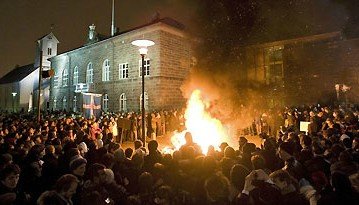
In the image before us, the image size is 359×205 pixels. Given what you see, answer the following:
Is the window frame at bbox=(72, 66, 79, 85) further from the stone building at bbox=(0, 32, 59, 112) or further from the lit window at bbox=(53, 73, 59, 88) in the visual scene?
the stone building at bbox=(0, 32, 59, 112)

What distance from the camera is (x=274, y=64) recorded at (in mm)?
25656

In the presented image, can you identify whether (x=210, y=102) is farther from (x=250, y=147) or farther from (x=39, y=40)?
(x=39, y=40)

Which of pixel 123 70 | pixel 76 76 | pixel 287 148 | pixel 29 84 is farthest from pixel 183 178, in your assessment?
pixel 29 84

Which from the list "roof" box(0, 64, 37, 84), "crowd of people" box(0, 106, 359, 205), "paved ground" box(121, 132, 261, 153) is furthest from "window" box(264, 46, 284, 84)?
"roof" box(0, 64, 37, 84)

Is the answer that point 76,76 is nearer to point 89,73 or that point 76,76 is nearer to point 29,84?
point 89,73

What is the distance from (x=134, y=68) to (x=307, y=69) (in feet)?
53.9

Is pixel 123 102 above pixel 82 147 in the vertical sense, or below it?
above

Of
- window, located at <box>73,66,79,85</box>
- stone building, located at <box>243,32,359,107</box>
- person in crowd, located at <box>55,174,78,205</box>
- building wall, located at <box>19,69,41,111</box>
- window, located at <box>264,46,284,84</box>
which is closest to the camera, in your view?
person in crowd, located at <box>55,174,78,205</box>

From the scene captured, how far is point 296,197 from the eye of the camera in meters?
3.52

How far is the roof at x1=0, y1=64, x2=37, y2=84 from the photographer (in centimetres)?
5068

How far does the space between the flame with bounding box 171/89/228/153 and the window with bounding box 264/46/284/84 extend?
11993 mm

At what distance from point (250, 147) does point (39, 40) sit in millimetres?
54009

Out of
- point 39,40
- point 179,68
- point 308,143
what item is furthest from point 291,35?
point 39,40

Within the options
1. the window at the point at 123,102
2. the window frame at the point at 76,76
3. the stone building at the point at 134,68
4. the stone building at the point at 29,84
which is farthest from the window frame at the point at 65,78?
the window at the point at 123,102
